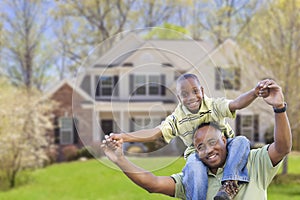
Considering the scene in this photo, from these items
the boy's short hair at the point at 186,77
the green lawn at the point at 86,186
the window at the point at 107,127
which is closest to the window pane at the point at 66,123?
the green lawn at the point at 86,186

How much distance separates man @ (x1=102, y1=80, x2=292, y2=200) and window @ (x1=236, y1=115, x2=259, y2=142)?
15.1m

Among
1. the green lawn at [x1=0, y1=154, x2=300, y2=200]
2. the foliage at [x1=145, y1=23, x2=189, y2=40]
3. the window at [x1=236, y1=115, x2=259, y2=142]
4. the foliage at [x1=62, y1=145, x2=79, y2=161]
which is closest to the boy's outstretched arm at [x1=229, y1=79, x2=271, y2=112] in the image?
the foliage at [x1=145, y1=23, x2=189, y2=40]

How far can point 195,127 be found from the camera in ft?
6.91

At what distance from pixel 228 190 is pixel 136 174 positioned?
37 centimetres

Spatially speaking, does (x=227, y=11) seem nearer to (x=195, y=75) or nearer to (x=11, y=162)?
(x=11, y=162)

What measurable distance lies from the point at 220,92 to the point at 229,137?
0.81 ft

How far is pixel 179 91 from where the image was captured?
2070 millimetres

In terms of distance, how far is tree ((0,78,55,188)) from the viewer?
1357cm

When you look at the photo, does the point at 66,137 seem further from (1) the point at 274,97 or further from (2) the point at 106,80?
(1) the point at 274,97

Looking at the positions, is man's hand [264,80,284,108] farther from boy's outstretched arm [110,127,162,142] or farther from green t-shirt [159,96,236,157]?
boy's outstretched arm [110,127,162,142]

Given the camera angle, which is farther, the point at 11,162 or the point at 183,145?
the point at 11,162

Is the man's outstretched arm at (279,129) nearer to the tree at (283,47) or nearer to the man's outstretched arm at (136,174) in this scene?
the man's outstretched arm at (136,174)

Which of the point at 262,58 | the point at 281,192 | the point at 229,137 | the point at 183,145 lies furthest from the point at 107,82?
the point at 262,58

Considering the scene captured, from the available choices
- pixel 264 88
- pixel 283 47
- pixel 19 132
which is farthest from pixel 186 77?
pixel 19 132
